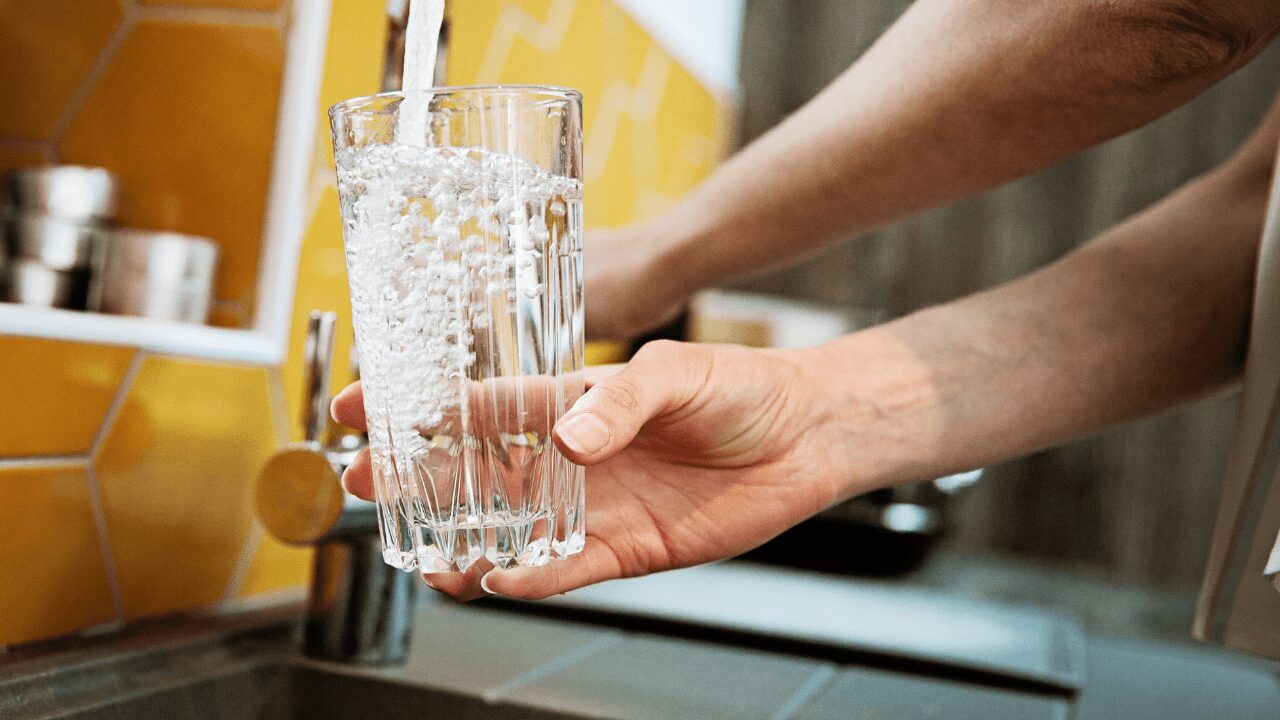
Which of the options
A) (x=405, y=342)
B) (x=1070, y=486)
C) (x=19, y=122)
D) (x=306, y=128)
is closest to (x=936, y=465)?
(x=405, y=342)

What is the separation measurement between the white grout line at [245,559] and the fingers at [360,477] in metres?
0.33

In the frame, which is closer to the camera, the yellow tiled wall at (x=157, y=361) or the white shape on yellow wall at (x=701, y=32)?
the yellow tiled wall at (x=157, y=361)

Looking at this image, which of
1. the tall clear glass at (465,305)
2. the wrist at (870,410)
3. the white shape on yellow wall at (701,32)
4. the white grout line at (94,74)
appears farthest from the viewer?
the white shape on yellow wall at (701,32)

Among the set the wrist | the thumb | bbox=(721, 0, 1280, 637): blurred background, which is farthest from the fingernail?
bbox=(721, 0, 1280, 637): blurred background

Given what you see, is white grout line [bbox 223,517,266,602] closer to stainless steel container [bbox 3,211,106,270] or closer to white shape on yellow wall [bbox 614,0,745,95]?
stainless steel container [bbox 3,211,106,270]

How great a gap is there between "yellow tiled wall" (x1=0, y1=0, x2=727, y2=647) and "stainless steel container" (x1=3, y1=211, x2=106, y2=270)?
0.22 ft

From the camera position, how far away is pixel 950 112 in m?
0.71

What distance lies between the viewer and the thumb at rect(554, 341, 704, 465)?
1.50 feet

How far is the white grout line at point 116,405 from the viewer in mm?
716

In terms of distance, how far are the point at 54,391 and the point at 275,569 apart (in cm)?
27

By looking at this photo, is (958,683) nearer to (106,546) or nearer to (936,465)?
(936,465)

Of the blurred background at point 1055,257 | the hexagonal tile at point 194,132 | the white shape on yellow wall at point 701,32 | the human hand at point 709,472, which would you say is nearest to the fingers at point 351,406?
the human hand at point 709,472

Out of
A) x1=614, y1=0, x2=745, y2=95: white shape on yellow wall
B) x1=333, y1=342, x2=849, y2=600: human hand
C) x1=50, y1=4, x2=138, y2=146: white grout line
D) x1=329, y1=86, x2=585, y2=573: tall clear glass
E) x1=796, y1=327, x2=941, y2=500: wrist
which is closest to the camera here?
x1=329, y1=86, x2=585, y2=573: tall clear glass

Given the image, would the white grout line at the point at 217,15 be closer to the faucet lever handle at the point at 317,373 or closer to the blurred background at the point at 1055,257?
the faucet lever handle at the point at 317,373
